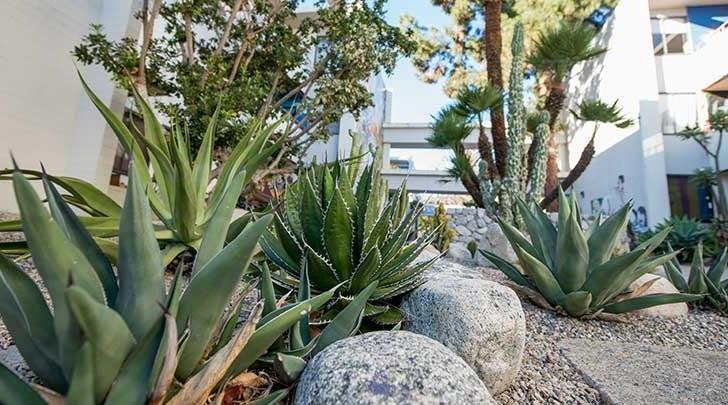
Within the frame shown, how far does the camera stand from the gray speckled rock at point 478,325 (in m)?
1.47

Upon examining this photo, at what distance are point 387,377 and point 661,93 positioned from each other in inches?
603

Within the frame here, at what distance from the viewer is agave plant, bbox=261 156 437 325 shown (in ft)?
5.00

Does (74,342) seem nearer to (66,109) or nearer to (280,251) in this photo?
(280,251)

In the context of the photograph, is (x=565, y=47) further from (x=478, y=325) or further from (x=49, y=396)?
(x=49, y=396)

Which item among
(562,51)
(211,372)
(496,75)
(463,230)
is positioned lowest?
(463,230)

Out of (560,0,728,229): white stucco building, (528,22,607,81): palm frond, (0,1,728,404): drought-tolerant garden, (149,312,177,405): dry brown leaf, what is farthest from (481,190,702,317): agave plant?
(560,0,728,229): white stucco building

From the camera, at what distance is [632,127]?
1162 cm

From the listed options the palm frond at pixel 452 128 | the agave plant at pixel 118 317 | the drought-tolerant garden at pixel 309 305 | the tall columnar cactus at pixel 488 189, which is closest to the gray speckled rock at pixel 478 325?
the drought-tolerant garden at pixel 309 305

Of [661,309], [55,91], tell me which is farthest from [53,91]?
[661,309]

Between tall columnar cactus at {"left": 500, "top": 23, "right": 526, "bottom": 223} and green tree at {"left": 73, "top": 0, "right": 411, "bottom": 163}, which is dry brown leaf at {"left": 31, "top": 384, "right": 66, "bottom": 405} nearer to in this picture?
green tree at {"left": 73, "top": 0, "right": 411, "bottom": 163}

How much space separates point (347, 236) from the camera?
1.54 metres

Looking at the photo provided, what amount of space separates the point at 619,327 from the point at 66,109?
324 inches

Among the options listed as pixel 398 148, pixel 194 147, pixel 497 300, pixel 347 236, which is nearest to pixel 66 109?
pixel 194 147

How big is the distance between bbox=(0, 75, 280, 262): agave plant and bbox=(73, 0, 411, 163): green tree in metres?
2.93
